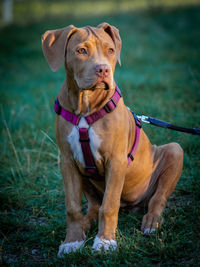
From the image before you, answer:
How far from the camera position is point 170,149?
151 inches

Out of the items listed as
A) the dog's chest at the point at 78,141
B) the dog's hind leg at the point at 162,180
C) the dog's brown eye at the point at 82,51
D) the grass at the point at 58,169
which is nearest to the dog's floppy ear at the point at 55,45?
the dog's brown eye at the point at 82,51

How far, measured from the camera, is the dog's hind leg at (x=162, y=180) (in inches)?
135

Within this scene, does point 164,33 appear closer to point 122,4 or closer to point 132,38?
point 132,38

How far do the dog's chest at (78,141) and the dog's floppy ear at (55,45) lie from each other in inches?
23.5

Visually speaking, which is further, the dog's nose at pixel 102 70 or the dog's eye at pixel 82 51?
the dog's eye at pixel 82 51

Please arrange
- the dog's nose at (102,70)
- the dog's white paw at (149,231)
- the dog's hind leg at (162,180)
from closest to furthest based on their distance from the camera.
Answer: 1. the dog's nose at (102,70)
2. the dog's white paw at (149,231)
3. the dog's hind leg at (162,180)

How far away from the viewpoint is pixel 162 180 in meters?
3.70

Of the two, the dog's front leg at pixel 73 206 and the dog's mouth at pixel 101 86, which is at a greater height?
the dog's mouth at pixel 101 86

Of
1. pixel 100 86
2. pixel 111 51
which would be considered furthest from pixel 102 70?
pixel 111 51

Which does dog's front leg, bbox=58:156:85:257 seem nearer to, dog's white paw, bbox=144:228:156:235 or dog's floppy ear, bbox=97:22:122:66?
dog's white paw, bbox=144:228:156:235

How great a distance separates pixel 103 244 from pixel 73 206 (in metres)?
0.46

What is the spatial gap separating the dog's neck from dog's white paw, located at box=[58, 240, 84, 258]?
49.2 inches

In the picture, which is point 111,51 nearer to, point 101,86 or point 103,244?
point 101,86

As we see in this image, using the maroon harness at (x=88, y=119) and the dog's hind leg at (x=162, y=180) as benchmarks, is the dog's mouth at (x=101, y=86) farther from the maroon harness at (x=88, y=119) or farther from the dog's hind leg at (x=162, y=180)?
the dog's hind leg at (x=162, y=180)
